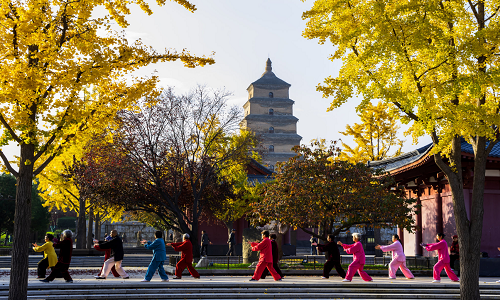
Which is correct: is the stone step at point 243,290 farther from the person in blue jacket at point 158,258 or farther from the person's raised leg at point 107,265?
the person's raised leg at point 107,265

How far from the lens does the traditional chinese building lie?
17406mm

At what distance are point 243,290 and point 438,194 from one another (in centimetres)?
1056

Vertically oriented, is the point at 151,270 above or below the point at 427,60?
below

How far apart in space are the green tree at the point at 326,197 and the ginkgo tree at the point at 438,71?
5.33 m

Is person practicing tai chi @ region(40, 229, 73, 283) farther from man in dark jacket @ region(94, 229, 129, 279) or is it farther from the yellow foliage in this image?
the yellow foliage

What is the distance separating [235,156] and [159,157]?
3.52 meters

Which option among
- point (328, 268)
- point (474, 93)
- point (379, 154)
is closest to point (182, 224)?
point (328, 268)

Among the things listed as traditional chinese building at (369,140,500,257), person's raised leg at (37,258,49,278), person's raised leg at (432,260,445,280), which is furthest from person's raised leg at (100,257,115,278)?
traditional chinese building at (369,140,500,257)

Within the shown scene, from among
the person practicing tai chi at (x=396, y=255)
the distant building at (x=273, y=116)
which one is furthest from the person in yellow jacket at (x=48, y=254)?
the distant building at (x=273, y=116)

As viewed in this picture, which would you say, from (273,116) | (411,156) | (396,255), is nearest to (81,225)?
(411,156)

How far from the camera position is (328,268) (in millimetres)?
14219

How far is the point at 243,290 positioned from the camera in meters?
12.0

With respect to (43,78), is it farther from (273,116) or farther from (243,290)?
(273,116)

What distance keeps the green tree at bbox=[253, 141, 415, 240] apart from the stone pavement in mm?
3439
